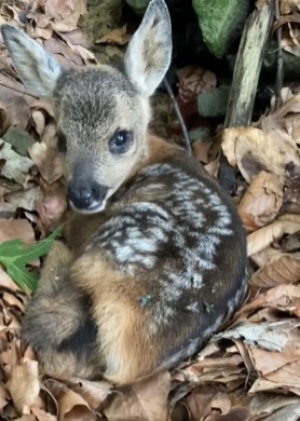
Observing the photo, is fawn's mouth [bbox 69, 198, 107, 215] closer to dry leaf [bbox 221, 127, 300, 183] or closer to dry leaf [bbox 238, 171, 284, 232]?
dry leaf [bbox 238, 171, 284, 232]

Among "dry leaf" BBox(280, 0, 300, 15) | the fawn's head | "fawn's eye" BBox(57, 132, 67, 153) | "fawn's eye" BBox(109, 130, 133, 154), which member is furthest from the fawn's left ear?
"dry leaf" BBox(280, 0, 300, 15)

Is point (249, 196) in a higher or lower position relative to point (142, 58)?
lower

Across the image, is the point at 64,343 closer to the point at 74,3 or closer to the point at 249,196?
the point at 249,196

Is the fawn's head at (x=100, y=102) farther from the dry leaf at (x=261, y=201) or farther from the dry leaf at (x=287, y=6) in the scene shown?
the dry leaf at (x=287, y=6)

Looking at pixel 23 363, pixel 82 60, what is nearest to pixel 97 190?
pixel 23 363

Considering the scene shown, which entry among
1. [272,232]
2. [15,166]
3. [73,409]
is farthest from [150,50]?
[73,409]

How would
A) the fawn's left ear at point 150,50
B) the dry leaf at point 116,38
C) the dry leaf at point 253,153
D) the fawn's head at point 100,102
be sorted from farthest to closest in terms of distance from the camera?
the dry leaf at point 116,38 < the dry leaf at point 253,153 < the fawn's left ear at point 150,50 < the fawn's head at point 100,102

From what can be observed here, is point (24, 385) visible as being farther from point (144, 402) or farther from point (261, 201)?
point (261, 201)

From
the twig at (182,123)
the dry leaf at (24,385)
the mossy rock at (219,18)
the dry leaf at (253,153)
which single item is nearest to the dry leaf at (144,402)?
the dry leaf at (24,385)
